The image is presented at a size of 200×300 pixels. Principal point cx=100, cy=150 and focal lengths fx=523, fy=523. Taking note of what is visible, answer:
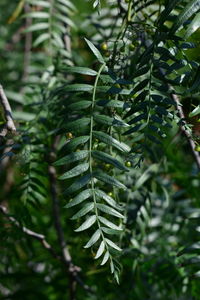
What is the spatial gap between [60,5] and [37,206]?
2.71 feet

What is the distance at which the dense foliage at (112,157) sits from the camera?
0.96 m

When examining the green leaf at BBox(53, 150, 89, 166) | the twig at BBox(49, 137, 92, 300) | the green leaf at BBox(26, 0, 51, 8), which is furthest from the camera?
the green leaf at BBox(26, 0, 51, 8)

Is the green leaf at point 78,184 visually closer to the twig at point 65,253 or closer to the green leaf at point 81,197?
the green leaf at point 81,197

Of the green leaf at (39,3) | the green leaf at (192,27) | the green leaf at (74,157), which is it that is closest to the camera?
the green leaf at (192,27)

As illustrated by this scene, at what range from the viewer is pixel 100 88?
100 centimetres

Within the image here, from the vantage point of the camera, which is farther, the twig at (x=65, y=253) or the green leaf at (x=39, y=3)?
the green leaf at (x=39, y=3)

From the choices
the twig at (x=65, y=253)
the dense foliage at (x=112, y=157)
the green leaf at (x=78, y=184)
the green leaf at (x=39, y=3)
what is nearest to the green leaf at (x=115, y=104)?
the dense foliage at (x=112, y=157)

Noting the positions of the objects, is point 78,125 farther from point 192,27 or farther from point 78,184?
point 192,27

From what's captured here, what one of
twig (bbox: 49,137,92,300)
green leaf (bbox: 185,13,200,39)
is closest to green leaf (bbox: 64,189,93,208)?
green leaf (bbox: 185,13,200,39)

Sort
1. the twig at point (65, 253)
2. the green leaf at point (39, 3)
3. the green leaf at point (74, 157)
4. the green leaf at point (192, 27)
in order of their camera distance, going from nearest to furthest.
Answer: the green leaf at point (192, 27) < the green leaf at point (74, 157) < the twig at point (65, 253) < the green leaf at point (39, 3)

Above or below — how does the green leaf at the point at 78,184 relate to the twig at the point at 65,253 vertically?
above

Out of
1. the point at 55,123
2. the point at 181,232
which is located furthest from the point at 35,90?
the point at 181,232

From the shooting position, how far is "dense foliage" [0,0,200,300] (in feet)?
3.15

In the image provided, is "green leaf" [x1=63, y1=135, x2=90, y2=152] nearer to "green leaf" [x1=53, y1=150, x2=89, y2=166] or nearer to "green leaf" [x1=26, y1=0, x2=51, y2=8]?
"green leaf" [x1=53, y1=150, x2=89, y2=166]
